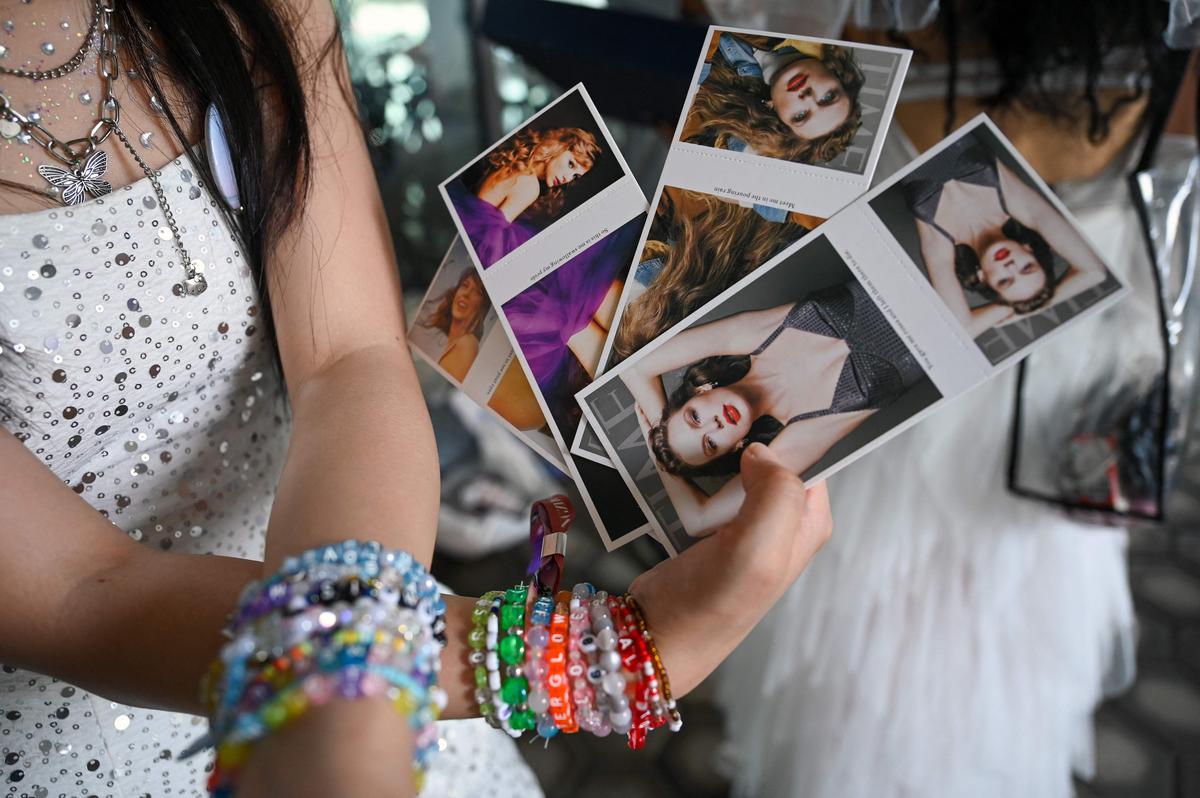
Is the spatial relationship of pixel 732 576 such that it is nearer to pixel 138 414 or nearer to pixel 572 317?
pixel 572 317

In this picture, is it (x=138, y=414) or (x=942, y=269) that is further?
(x=138, y=414)

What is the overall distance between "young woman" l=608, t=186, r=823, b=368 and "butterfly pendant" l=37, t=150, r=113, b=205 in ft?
1.22

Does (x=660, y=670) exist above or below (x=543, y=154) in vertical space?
below

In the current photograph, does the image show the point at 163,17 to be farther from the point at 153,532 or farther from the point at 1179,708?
the point at 1179,708

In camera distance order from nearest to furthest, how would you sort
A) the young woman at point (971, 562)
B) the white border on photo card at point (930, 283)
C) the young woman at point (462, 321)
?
the white border on photo card at point (930, 283) < the young woman at point (462, 321) < the young woman at point (971, 562)

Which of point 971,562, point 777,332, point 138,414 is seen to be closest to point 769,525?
point 777,332

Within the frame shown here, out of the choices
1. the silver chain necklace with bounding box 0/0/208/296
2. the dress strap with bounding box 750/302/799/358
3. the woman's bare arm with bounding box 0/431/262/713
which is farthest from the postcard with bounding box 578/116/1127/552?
the silver chain necklace with bounding box 0/0/208/296

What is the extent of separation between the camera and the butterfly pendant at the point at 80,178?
0.49 m

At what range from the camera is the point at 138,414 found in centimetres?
56

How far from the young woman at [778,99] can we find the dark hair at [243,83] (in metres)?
0.30

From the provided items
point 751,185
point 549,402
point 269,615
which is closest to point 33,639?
point 269,615

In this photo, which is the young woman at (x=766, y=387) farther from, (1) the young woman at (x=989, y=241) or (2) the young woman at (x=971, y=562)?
(2) the young woman at (x=971, y=562)

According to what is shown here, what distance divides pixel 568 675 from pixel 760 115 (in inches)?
14.0

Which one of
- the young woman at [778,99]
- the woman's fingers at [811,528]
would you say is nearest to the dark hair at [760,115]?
the young woman at [778,99]
